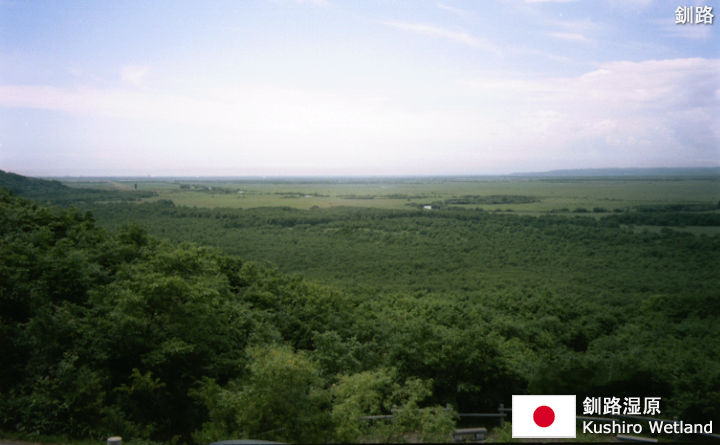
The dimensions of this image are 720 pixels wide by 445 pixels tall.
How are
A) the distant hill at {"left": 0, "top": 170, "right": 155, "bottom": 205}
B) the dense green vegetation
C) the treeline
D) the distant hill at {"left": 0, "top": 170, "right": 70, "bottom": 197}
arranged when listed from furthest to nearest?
the distant hill at {"left": 0, "top": 170, "right": 155, "bottom": 205} → the distant hill at {"left": 0, "top": 170, "right": 70, "bottom": 197} → the dense green vegetation → the treeline

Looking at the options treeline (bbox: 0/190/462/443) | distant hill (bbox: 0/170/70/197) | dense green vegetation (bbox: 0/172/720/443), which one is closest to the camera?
treeline (bbox: 0/190/462/443)

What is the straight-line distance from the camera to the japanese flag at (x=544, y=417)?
303 inches

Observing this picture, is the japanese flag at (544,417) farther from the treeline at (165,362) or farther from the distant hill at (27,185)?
the distant hill at (27,185)

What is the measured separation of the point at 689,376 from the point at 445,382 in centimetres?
602

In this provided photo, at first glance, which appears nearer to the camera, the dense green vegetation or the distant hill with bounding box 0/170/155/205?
the dense green vegetation

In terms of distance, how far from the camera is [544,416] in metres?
7.88

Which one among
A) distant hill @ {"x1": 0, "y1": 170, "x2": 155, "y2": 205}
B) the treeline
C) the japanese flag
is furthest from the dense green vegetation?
distant hill @ {"x1": 0, "y1": 170, "x2": 155, "y2": 205}

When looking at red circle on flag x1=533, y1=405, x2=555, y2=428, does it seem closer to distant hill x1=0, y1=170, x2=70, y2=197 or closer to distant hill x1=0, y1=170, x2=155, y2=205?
distant hill x1=0, y1=170, x2=155, y2=205

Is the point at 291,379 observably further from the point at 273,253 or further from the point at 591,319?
the point at 273,253

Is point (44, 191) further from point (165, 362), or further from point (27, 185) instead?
point (165, 362)

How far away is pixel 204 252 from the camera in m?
18.2

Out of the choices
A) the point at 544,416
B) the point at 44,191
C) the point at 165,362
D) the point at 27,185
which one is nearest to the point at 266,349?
the point at 165,362

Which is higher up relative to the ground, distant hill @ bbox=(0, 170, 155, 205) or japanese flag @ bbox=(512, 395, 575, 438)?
distant hill @ bbox=(0, 170, 155, 205)

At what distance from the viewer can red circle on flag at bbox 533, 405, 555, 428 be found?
306 inches
